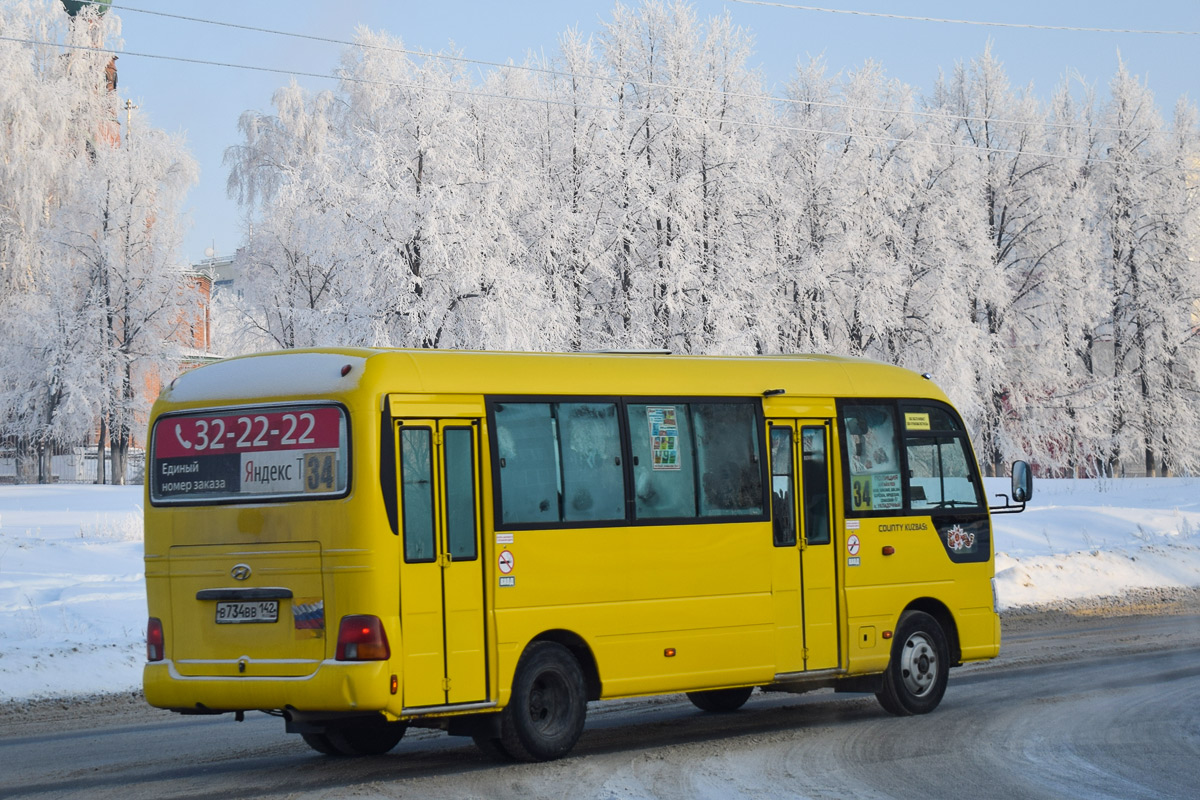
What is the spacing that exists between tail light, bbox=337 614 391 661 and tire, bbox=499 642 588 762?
113 centimetres

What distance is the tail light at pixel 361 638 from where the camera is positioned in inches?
345

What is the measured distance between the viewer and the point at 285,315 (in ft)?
126

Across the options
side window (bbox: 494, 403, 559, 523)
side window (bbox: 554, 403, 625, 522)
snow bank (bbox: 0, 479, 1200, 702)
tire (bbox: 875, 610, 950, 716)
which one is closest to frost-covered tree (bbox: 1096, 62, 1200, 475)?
snow bank (bbox: 0, 479, 1200, 702)

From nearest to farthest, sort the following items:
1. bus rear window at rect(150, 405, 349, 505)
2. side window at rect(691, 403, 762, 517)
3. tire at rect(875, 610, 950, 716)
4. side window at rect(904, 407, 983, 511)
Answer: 1. bus rear window at rect(150, 405, 349, 505)
2. side window at rect(691, 403, 762, 517)
3. tire at rect(875, 610, 950, 716)
4. side window at rect(904, 407, 983, 511)

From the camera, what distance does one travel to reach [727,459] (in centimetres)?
1111

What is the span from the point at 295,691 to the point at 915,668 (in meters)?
5.49

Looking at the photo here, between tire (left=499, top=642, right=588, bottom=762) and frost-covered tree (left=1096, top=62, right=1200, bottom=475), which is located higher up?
frost-covered tree (left=1096, top=62, right=1200, bottom=475)

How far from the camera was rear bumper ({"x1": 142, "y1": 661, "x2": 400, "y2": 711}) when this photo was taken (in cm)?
872

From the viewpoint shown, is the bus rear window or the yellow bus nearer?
Answer: the yellow bus

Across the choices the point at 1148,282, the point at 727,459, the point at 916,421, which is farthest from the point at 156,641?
the point at 1148,282

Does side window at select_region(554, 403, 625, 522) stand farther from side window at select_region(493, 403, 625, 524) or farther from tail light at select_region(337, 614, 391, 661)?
tail light at select_region(337, 614, 391, 661)

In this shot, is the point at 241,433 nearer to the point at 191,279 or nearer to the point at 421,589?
the point at 421,589

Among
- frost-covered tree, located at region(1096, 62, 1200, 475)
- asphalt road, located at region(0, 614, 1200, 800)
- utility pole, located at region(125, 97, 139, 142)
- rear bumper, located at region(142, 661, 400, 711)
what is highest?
utility pole, located at region(125, 97, 139, 142)

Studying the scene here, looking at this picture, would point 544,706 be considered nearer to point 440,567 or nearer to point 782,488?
point 440,567
